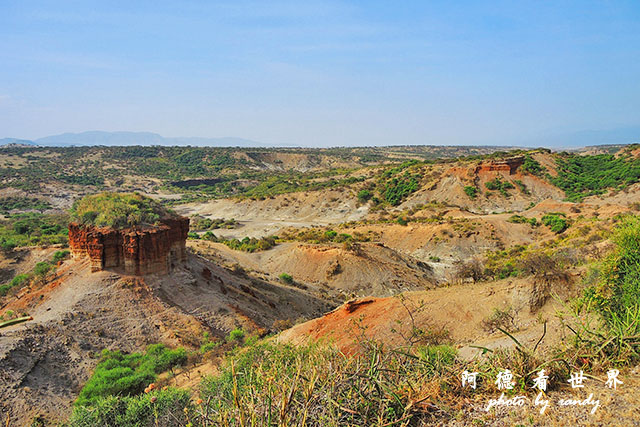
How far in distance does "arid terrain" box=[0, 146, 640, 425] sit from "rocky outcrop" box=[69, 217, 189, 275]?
6.5 inches

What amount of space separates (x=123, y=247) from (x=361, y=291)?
1574cm

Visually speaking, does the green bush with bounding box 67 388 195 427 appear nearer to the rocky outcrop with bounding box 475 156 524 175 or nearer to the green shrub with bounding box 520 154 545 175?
the rocky outcrop with bounding box 475 156 524 175

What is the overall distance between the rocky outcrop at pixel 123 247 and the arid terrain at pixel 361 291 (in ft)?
0.54

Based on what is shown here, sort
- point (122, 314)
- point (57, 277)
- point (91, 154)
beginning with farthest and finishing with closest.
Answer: point (91, 154) < point (57, 277) < point (122, 314)

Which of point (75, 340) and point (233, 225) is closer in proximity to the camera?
point (75, 340)

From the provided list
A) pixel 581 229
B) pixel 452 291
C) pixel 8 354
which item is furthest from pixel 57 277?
pixel 581 229

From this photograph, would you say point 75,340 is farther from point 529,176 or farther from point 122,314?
point 529,176

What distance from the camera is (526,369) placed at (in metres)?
5.33

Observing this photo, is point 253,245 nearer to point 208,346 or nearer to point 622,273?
point 208,346

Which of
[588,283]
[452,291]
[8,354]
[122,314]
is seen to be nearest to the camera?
[588,283]

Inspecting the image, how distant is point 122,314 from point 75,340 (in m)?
1.91

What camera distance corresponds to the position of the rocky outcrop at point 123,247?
53.9ft

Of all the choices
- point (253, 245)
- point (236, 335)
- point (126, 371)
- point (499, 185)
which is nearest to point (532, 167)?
point (499, 185)

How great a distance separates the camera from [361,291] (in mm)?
27281
